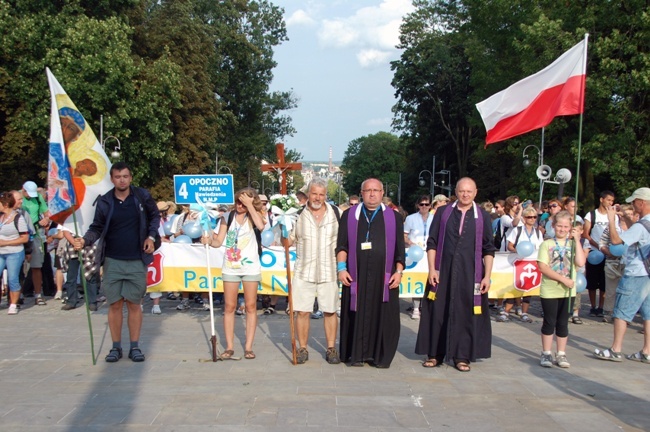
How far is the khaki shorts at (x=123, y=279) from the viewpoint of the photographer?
6730mm

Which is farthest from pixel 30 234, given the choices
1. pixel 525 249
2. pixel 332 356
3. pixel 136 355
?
pixel 525 249

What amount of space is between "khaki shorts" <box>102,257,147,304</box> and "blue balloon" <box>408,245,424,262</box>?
4318 mm

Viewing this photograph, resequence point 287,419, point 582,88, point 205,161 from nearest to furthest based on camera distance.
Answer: point 287,419 → point 582,88 → point 205,161

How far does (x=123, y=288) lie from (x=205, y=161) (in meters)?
30.3

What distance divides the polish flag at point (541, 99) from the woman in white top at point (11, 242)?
285 inches

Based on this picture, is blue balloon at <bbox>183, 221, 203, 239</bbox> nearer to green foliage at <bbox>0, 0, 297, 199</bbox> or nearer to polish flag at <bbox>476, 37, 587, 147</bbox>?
polish flag at <bbox>476, 37, 587, 147</bbox>

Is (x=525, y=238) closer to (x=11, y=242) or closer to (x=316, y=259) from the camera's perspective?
(x=316, y=259)

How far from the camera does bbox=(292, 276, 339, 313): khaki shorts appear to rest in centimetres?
677

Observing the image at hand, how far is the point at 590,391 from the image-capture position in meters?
6.02

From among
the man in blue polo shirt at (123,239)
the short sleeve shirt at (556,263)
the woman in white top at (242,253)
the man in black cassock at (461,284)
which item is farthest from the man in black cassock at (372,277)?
the man in blue polo shirt at (123,239)

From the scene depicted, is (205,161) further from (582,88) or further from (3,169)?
(582,88)

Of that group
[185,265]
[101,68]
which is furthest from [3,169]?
[185,265]

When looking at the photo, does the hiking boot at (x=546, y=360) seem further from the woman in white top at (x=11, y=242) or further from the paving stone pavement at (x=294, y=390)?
the woman in white top at (x=11, y=242)

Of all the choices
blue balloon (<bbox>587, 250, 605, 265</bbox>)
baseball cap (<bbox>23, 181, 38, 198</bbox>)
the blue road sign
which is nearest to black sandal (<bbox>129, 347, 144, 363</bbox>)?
the blue road sign
